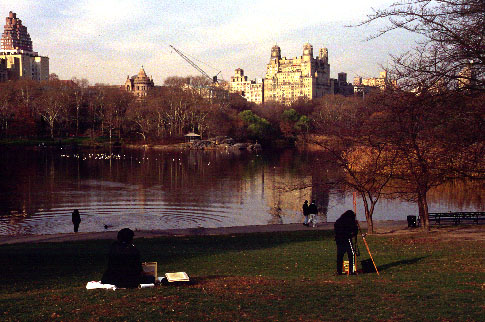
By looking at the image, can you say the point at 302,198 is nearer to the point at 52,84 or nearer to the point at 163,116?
the point at 163,116

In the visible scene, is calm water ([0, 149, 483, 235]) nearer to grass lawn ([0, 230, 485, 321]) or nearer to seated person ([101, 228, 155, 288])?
grass lawn ([0, 230, 485, 321])

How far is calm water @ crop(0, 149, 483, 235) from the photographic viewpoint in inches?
1262

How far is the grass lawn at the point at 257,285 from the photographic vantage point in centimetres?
965

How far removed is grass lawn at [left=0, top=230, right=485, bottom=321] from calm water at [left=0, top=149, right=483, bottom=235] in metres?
7.59

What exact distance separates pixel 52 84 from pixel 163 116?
27902 mm

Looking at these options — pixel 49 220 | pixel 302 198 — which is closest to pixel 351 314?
pixel 49 220

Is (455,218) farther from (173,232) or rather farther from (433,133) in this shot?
(173,232)

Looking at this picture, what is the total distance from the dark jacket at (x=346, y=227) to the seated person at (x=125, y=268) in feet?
15.0

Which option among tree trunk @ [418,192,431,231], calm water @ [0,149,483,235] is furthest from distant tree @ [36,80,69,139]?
tree trunk @ [418,192,431,231]

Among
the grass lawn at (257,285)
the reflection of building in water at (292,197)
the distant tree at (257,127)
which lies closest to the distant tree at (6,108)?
the distant tree at (257,127)

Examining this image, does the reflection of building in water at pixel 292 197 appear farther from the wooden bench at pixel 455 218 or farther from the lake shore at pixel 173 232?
the wooden bench at pixel 455 218

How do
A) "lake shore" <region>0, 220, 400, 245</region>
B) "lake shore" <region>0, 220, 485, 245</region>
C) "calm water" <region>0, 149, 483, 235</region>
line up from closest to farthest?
"lake shore" <region>0, 220, 485, 245</region>
"lake shore" <region>0, 220, 400, 245</region>
"calm water" <region>0, 149, 483, 235</region>

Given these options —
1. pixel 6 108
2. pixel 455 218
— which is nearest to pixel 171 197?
pixel 455 218

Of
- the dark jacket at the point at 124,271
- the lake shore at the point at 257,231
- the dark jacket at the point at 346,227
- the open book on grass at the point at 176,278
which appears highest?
the dark jacket at the point at 346,227
